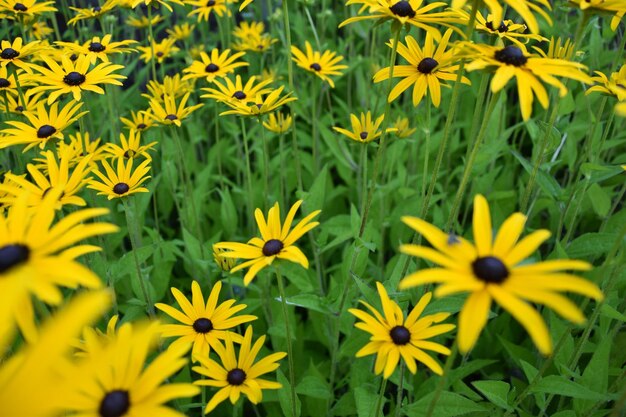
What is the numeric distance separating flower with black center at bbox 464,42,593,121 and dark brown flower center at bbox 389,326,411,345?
63 centimetres

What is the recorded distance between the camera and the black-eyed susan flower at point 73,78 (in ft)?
6.41

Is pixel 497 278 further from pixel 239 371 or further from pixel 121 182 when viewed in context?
pixel 121 182

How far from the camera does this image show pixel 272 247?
4.80 ft

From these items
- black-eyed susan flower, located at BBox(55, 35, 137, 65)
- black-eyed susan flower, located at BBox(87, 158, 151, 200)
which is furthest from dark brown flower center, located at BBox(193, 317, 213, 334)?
black-eyed susan flower, located at BBox(55, 35, 137, 65)

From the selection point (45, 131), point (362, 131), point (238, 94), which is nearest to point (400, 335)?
point (362, 131)

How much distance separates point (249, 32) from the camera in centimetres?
333

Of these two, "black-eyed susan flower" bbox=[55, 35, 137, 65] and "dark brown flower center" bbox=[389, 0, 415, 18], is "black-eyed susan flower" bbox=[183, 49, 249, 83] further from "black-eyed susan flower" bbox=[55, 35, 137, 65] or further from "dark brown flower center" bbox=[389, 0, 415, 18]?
"dark brown flower center" bbox=[389, 0, 415, 18]

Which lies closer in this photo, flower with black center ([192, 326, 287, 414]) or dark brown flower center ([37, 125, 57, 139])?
flower with black center ([192, 326, 287, 414])

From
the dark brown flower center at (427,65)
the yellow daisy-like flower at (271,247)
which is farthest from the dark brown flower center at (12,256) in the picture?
the dark brown flower center at (427,65)

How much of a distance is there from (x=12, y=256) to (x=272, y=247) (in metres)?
0.66

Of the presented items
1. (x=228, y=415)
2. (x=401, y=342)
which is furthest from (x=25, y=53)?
(x=401, y=342)

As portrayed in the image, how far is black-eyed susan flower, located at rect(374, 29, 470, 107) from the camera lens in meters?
1.67

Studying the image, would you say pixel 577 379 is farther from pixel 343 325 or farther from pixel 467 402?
pixel 343 325

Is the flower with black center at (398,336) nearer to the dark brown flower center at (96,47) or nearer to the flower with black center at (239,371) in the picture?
the flower with black center at (239,371)
